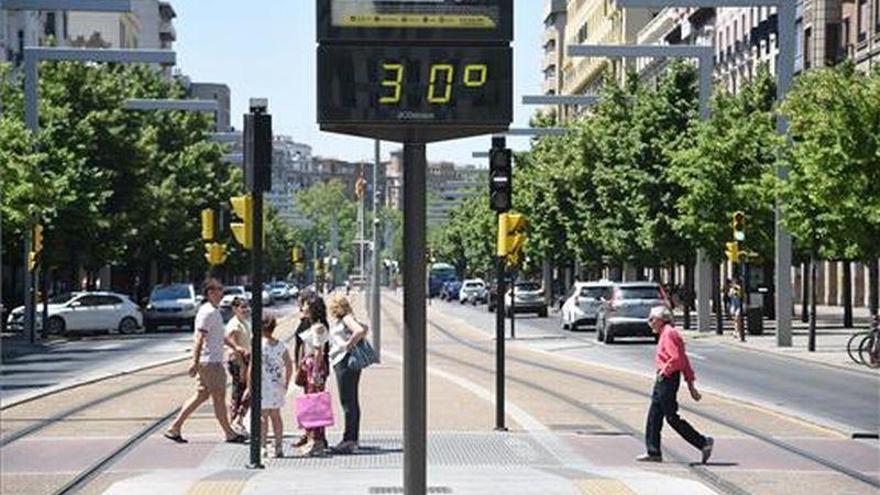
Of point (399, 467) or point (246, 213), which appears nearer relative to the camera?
point (399, 467)

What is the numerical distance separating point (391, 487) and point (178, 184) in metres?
70.9

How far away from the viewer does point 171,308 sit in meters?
66.1

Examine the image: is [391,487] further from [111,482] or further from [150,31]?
[150,31]

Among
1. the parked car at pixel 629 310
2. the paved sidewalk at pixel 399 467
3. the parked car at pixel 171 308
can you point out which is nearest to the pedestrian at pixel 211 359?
the paved sidewalk at pixel 399 467

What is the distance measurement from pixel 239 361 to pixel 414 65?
392 inches

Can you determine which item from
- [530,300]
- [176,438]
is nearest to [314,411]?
[176,438]

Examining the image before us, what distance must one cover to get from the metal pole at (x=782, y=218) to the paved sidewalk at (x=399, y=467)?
2061 cm

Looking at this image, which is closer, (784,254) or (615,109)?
(784,254)

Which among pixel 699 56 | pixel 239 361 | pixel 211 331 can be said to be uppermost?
pixel 699 56

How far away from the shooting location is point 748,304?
6231 centimetres

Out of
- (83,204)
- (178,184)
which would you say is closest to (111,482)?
(83,204)

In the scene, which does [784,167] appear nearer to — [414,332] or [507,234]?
[507,234]

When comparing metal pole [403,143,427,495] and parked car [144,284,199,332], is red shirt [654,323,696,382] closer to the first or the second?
metal pole [403,143,427,495]

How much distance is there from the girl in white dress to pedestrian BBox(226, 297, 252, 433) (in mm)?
1022
